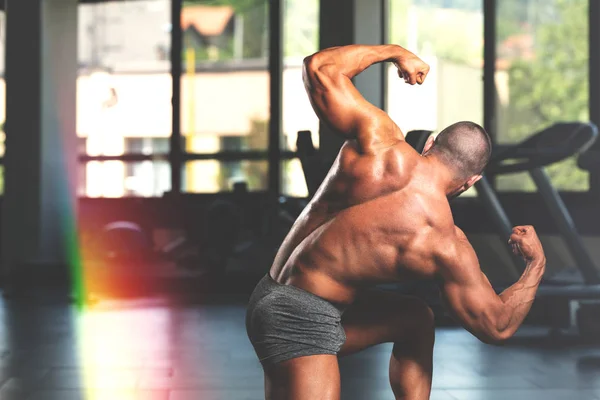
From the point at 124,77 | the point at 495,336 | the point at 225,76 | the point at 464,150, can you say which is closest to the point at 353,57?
the point at 464,150

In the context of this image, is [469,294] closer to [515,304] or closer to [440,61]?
[515,304]

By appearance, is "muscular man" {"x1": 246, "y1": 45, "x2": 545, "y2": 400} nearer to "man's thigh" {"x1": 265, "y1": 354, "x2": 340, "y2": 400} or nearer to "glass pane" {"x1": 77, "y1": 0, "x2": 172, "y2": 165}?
"man's thigh" {"x1": 265, "y1": 354, "x2": 340, "y2": 400}

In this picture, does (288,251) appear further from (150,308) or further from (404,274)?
(150,308)

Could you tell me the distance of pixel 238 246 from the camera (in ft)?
23.4

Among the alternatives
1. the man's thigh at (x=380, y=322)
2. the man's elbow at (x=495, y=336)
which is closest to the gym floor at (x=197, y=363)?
the man's thigh at (x=380, y=322)

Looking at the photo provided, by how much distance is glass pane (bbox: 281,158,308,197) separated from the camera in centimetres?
756

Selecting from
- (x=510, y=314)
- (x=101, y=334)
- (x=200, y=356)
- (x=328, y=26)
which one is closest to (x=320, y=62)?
(x=510, y=314)

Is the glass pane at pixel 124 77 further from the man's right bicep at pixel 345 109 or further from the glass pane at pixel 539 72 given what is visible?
the man's right bicep at pixel 345 109

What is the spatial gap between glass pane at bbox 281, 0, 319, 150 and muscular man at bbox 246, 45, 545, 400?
5494 millimetres

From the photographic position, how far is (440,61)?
23.0ft

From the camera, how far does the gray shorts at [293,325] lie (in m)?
1.89

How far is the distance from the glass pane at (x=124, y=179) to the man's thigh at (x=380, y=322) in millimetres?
5975

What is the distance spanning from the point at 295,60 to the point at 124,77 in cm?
187

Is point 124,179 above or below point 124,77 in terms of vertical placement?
below
